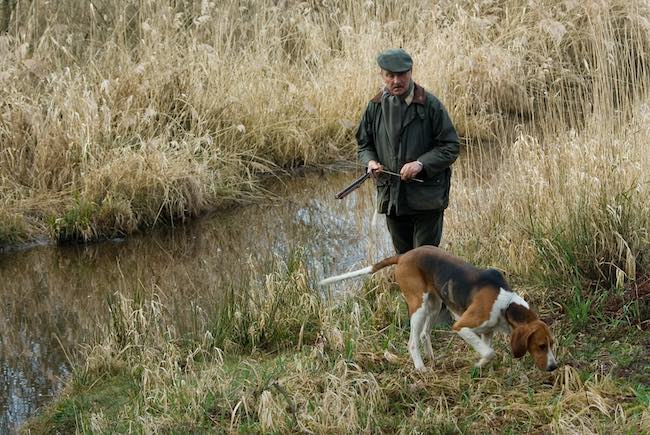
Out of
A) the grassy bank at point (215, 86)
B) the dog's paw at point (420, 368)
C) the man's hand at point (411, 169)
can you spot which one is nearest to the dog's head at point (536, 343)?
the dog's paw at point (420, 368)

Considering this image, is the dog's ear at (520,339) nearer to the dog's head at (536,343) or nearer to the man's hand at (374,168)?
the dog's head at (536,343)

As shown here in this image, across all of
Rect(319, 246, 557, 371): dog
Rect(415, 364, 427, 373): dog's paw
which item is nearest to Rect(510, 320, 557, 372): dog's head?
Rect(319, 246, 557, 371): dog

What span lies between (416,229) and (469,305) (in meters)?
1.26

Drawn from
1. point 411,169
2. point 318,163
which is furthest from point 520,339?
point 318,163

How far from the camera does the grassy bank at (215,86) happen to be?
1023cm

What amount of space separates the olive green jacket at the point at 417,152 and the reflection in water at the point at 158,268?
4.63 feet

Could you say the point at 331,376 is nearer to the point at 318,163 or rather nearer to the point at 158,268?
the point at 158,268

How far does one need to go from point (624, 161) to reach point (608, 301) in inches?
43.3

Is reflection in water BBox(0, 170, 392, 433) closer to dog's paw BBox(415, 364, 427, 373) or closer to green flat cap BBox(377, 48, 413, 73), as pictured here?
dog's paw BBox(415, 364, 427, 373)

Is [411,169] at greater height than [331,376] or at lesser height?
greater

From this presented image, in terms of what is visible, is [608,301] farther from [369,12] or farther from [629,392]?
[369,12]

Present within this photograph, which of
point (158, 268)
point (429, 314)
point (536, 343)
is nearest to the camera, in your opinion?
point (536, 343)

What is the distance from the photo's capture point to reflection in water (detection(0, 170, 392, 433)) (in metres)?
7.25

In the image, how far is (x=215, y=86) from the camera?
38.7ft
